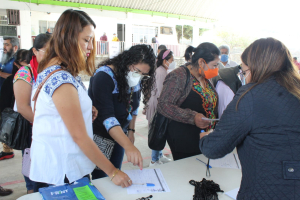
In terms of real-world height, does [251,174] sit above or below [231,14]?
below

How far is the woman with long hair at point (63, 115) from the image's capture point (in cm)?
96

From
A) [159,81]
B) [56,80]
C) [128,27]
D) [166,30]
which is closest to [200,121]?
[56,80]

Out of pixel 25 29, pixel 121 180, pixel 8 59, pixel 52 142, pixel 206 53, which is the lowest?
pixel 121 180

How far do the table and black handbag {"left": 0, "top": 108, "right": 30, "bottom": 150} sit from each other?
859 millimetres

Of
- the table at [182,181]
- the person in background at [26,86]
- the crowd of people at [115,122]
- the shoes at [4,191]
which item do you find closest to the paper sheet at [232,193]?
the table at [182,181]

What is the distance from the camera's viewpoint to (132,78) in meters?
1.66

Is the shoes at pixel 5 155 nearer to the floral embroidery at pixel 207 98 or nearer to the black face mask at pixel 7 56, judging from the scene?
the black face mask at pixel 7 56

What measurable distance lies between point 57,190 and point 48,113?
348mm

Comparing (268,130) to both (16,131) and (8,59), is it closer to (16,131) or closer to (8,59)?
(16,131)

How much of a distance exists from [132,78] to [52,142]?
0.79m

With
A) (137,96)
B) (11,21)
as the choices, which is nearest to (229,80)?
(137,96)

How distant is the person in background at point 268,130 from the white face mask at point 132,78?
2.83ft

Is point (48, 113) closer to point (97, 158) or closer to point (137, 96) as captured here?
point (97, 158)

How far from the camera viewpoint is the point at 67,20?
1.05 meters
